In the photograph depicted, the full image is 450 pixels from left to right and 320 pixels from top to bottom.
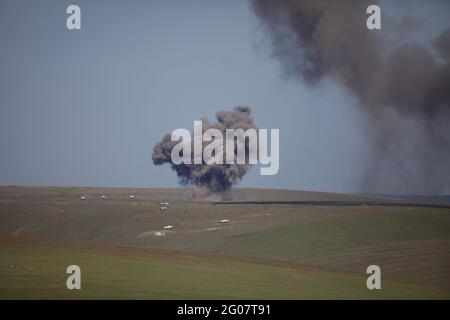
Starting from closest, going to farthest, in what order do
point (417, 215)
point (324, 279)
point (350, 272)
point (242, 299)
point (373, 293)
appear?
point (242, 299) → point (373, 293) → point (324, 279) → point (350, 272) → point (417, 215)

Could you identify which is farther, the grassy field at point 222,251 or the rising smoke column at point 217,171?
the rising smoke column at point 217,171

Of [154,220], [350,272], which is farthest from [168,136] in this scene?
[350,272]

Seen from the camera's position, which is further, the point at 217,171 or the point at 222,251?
the point at 217,171

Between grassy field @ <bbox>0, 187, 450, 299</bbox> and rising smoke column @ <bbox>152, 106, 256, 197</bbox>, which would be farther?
rising smoke column @ <bbox>152, 106, 256, 197</bbox>
